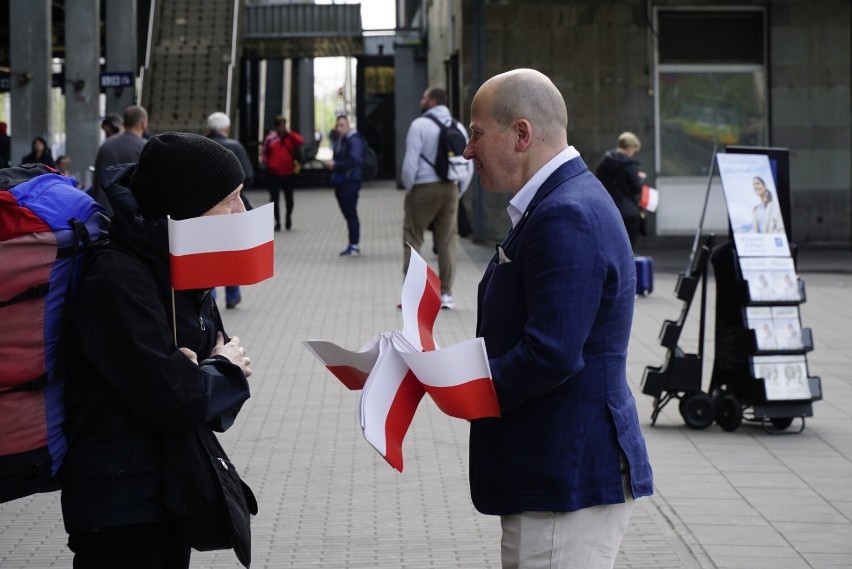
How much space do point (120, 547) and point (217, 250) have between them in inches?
28.7

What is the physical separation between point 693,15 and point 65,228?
17.7 meters

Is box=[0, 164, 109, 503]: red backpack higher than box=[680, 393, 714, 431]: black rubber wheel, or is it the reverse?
box=[0, 164, 109, 503]: red backpack

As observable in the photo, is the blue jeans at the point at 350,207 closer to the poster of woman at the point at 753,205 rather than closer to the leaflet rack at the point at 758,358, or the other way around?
the poster of woman at the point at 753,205

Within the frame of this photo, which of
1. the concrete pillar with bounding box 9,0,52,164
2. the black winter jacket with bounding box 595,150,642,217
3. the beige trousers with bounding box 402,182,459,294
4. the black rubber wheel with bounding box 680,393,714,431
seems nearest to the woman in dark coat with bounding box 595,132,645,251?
the black winter jacket with bounding box 595,150,642,217

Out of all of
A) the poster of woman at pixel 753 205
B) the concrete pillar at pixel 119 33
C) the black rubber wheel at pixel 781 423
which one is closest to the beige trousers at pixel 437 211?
the poster of woman at pixel 753 205

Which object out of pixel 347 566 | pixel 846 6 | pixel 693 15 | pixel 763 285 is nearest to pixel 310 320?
pixel 763 285

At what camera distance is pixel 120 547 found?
123 inches

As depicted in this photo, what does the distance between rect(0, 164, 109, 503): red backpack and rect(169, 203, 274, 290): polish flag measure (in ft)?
0.61

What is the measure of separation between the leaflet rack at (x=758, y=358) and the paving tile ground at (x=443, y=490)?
15 centimetres

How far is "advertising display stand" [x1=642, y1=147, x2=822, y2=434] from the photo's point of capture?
7.88 meters

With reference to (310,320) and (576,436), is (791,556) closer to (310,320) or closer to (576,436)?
(576,436)

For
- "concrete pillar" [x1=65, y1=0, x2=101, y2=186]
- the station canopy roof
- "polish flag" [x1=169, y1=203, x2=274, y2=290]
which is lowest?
"polish flag" [x1=169, y1=203, x2=274, y2=290]

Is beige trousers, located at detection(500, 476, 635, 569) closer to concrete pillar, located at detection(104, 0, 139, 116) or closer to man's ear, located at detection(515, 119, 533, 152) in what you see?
man's ear, located at detection(515, 119, 533, 152)

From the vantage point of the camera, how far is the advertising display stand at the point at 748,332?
788cm
